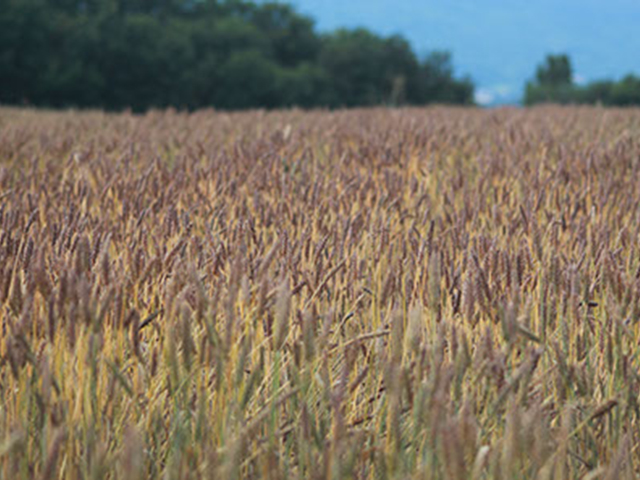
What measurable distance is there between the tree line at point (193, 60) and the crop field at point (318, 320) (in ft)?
50.7

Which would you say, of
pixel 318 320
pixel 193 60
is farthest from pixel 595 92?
pixel 318 320

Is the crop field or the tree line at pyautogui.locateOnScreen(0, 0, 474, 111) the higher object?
the tree line at pyautogui.locateOnScreen(0, 0, 474, 111)

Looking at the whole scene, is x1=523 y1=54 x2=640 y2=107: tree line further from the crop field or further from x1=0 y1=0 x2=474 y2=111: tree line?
the crop field

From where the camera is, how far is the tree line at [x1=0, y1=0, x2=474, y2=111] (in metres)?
24.2

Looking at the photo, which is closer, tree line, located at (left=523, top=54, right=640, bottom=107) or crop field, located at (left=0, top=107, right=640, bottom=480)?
crop field, located at (left=0, top=107, right=640, bottom=480)

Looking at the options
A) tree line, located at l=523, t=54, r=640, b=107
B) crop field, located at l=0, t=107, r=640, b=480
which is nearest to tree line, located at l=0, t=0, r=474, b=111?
tree line, located at l=523, t=54, r=640, b=107

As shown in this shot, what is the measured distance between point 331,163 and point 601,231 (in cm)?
208

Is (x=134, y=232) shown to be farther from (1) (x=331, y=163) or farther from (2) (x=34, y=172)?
(1) (x=331, y=163)

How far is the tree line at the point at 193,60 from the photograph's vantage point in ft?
79.5

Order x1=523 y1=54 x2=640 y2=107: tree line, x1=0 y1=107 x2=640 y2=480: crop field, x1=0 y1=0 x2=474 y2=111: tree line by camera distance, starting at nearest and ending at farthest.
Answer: x1=0 y1=107 x2=640 y2=480: crop field → x1=0 y1=0 x2=474 y2=111: tree line → x1=523 y1=54 x2=640 y2=107: tree line

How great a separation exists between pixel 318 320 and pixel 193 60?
26921 millimetres

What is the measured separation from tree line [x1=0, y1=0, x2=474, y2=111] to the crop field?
15.5m

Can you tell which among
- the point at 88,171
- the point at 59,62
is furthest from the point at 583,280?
the point at 59,62

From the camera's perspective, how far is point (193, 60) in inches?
1104
